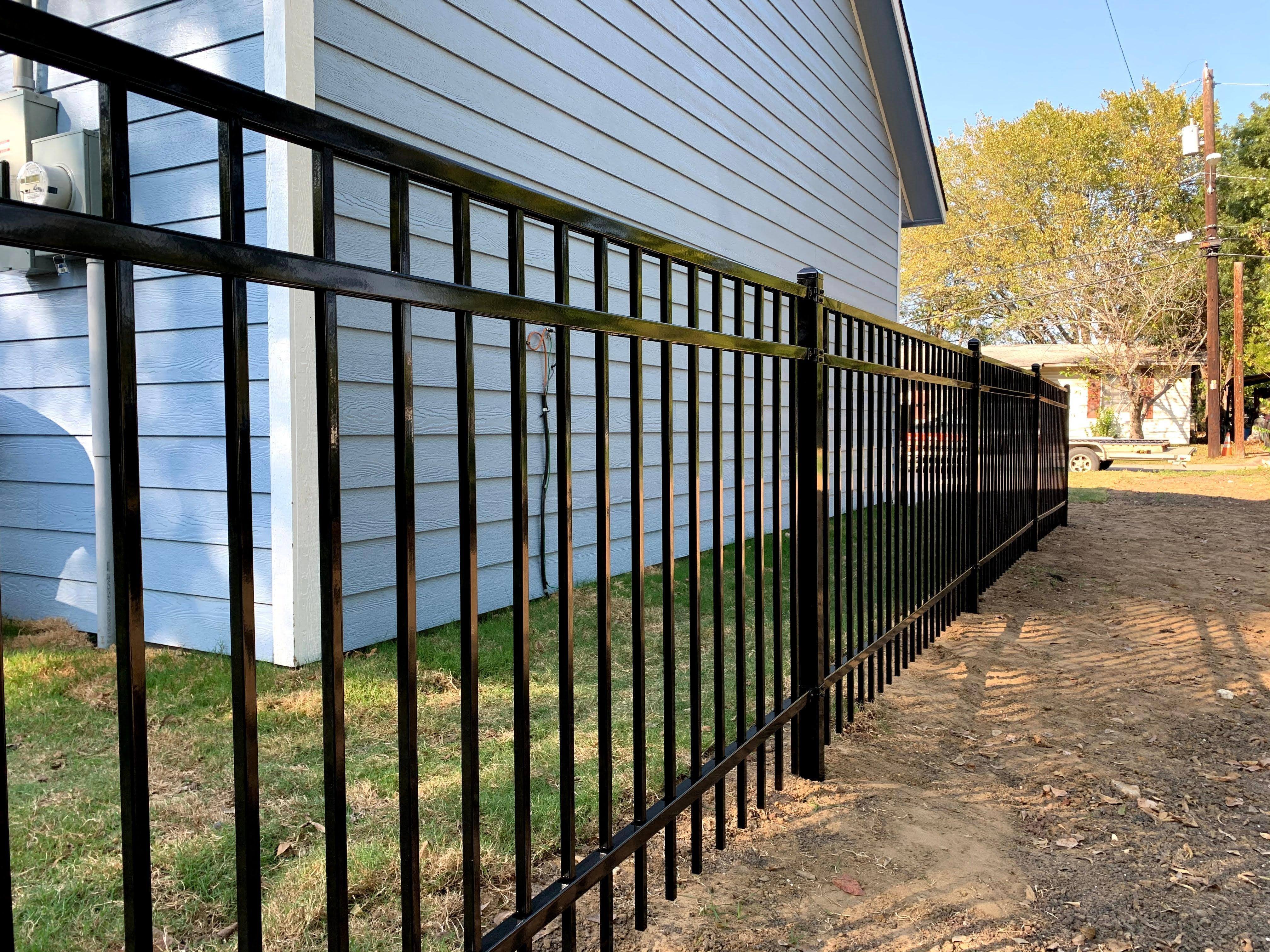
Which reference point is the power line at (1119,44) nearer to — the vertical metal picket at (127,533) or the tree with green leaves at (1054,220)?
the tree with green leaves at (1054,220)

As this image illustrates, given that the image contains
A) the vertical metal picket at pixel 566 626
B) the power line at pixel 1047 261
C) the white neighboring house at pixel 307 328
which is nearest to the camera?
the vertical metal picket at pixel 566 626

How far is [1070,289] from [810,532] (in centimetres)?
2929

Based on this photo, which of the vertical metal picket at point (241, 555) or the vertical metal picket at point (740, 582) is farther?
the vertical metal picket at point (740, 582)

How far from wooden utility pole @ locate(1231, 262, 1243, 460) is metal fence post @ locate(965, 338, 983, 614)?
20753 millimetres

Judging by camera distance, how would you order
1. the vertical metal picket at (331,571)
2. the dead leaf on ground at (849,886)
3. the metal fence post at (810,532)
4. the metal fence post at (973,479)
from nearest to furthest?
the vertical metal picket at (331,571)
the dead leaf on ground at (849,886)
the metal fence post at (810,532)
the metal fence post at (973,479)

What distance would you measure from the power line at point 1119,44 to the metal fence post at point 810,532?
65.5 ft

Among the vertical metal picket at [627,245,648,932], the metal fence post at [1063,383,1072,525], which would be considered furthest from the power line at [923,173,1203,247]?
the vertical metal picket at [627,245,648,932]

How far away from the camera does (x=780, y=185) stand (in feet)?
25.5

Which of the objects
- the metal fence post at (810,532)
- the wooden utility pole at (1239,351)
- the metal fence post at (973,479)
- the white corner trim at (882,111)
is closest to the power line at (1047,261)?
the wooden utility pole at (1239,351)

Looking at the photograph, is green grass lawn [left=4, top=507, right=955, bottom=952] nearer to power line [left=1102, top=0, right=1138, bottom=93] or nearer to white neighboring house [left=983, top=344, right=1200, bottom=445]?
power line [left=1102, top=0, right=1138, bottom=93]

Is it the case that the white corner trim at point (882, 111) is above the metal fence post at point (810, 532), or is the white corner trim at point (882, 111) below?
above

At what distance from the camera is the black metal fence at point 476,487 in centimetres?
87

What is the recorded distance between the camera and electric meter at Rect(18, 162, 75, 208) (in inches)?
133

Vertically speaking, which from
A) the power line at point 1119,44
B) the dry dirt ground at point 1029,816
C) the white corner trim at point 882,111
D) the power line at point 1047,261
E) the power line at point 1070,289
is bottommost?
the dry dirt ground at point 1029,816
